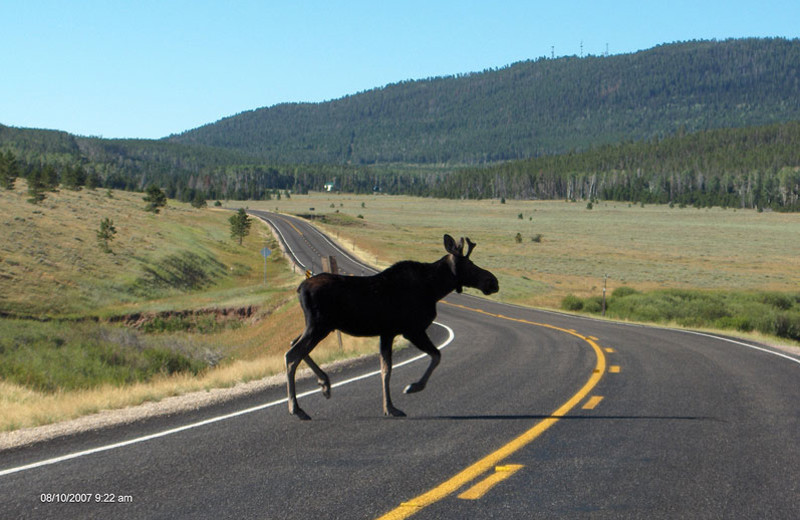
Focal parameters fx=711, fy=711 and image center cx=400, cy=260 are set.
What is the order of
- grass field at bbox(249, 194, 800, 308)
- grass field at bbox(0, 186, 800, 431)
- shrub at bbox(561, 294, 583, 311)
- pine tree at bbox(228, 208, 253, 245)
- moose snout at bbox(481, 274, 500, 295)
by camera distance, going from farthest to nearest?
pine tree at bbox(228, 208, 253, 245) → grass field at bbox(249, 194, 800, 308) → shrub at bbox(561, 294, 583, 311) → grass field at bbox(0, 186, 800, 431) → moose snout at bbox(481, 274, 500, 295)

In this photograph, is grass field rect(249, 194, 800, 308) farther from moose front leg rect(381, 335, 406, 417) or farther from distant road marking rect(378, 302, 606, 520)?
moose front leg rect(381, 335, 406, 417)

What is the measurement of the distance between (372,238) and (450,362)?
269ft

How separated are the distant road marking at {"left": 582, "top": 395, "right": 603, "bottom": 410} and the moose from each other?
7.82 ft

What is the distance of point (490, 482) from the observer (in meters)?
5.84

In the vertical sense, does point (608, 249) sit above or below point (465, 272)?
below

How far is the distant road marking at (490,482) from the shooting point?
18.0ft

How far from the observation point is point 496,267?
2621 inches

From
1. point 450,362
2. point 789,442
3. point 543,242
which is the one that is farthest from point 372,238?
point 789,442

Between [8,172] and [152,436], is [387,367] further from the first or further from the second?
[8,172]

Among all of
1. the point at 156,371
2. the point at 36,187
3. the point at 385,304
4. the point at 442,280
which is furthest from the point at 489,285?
the point at 36,187

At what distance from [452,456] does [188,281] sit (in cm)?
4742

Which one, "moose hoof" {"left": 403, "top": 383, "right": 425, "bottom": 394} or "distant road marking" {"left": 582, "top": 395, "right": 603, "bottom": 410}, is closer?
"moose hoof" {"left": 403, "top": 383, "right": 425, "bottom": 394}

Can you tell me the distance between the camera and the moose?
7707 mm

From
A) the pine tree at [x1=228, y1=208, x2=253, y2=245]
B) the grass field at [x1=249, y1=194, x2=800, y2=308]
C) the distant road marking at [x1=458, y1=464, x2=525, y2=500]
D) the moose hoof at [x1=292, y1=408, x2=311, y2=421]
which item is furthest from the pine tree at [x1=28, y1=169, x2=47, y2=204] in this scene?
the distant road marking at [x1=458, y1=464, x2=525, y2=500]
